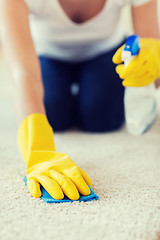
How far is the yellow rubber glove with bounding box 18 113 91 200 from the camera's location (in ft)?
1.84

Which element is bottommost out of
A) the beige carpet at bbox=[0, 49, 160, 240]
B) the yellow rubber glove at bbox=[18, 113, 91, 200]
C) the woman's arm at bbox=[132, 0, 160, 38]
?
the beige carpet at bbox=[0, 49, 160, 240]

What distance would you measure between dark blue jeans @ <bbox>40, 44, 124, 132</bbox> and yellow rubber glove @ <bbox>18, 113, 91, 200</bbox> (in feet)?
1.35

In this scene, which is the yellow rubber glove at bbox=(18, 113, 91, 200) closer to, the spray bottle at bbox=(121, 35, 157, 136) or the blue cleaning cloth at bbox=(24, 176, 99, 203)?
the blue cleaning cloth at bbox=(24, 176, 99, 203)

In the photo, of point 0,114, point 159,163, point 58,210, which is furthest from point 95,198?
point 0,114

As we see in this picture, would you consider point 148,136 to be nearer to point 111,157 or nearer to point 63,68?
point 111,157

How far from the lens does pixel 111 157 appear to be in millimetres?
831

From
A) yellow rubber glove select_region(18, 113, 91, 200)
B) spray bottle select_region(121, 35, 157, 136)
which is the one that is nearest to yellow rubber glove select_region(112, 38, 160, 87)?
spray bottle select_region(121, 35, 157, 136)

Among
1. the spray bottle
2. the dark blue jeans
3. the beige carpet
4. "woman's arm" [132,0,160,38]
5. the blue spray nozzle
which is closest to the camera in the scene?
the beige carpet

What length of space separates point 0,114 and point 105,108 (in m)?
0.49

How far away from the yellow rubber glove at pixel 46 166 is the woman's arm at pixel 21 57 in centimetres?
5

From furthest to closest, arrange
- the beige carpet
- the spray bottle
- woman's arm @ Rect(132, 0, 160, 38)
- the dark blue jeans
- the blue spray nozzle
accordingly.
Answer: the dark blue jeans, woman's arm @ Rect(132, 0, 160, 38), the spray bottle, the blue spray nozzle, the beige carpet

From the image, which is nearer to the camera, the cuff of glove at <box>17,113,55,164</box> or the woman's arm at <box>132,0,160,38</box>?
the cuff of glove at <box>17,113,55,164</box>

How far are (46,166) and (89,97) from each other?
0.58m

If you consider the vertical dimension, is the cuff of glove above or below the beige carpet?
above
